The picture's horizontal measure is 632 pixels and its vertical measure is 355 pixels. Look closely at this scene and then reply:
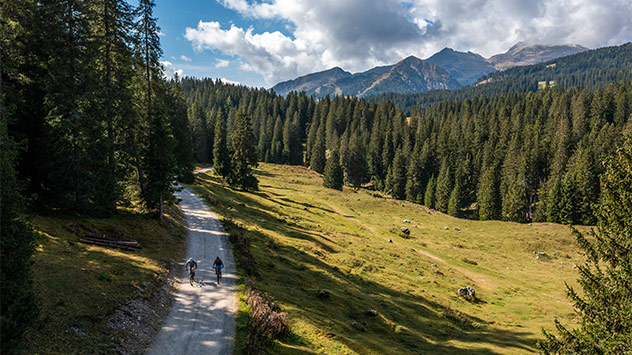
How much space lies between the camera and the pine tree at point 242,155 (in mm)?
67750

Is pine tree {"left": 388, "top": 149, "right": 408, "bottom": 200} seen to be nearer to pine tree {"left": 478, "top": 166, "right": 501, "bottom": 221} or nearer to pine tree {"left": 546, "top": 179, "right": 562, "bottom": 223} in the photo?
pine tree {"left": 478, "top": 166, "right": 501, "bottom": 221}

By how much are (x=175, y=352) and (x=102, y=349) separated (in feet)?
9.56

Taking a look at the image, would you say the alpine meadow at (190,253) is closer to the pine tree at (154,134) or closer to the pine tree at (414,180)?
the pine tree at (154,134)

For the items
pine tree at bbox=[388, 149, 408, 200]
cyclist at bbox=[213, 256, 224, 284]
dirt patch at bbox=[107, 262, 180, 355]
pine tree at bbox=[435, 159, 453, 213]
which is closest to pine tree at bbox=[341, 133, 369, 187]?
pine tree at bbox=[388, 149, 408, 200]

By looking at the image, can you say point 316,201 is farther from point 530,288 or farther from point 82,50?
point 82,50

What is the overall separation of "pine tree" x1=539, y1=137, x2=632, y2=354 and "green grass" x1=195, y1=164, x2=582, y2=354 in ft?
31.8

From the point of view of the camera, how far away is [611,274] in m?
12.3

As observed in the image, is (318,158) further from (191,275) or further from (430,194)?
(191,275)

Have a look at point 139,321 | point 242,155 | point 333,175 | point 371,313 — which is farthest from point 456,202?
point 139,321

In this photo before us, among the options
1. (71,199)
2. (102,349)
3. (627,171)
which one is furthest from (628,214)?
(71,199)

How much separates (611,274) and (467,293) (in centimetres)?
2721

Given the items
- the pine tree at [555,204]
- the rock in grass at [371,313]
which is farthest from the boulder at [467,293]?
the pine tree at [555,204]

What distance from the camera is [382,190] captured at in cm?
12656

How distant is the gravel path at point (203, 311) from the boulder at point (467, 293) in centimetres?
2707
